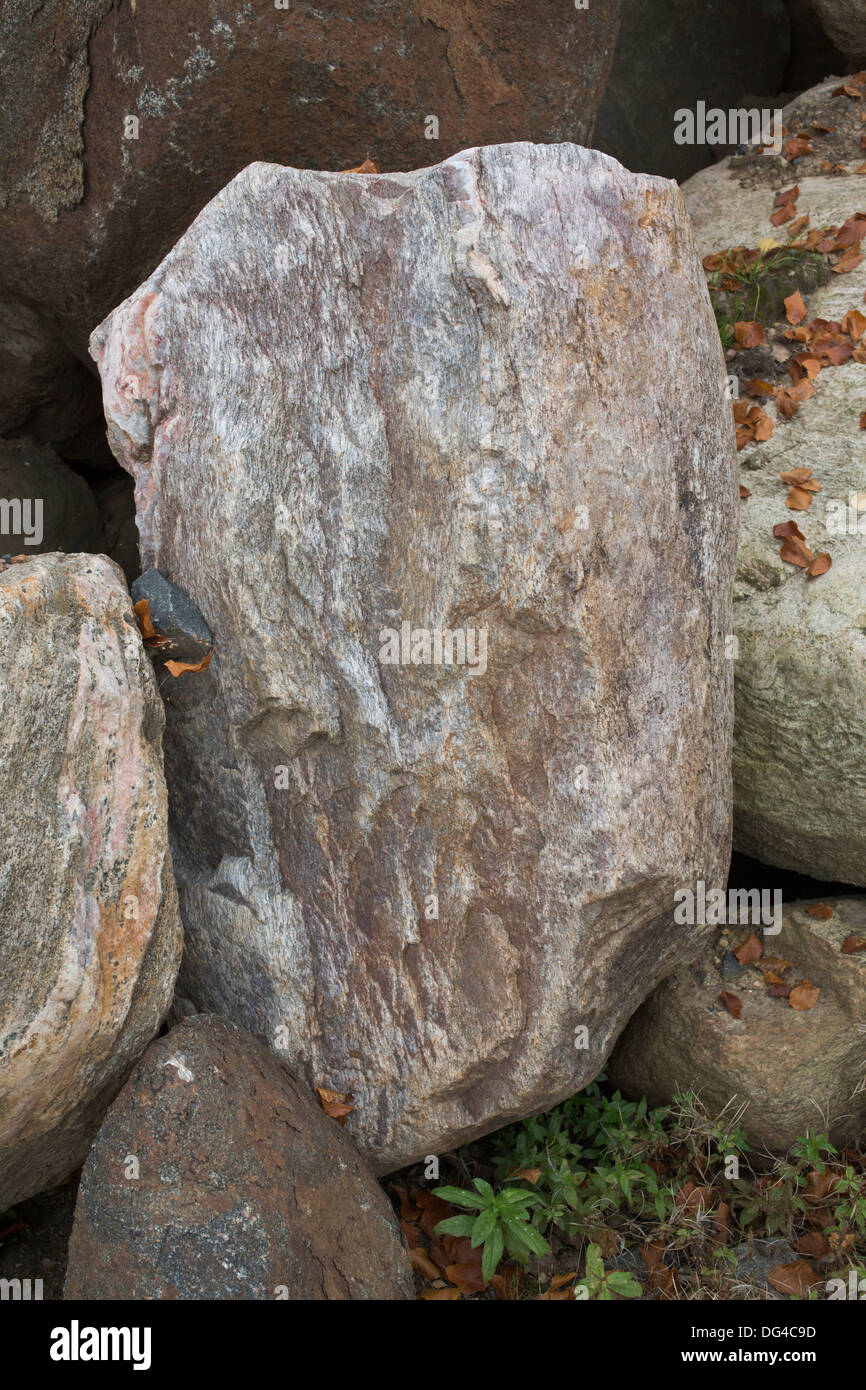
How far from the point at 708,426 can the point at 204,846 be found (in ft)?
6.98

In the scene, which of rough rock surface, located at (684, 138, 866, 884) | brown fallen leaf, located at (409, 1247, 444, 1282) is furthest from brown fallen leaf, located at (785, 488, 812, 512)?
brown fallen leaf, located at (409, 1247, 444, 1282)

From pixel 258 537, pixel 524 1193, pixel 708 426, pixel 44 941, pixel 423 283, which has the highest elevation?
pixel 423 283

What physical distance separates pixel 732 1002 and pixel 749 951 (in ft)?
0.73

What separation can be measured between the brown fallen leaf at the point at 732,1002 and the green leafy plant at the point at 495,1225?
0.96 m

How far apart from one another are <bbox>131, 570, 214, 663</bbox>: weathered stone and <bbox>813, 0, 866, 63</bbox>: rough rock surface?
510cm

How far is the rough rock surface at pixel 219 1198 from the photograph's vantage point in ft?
10.4

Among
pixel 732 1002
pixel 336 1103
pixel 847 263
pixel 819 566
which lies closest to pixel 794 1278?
pixel 732 1002

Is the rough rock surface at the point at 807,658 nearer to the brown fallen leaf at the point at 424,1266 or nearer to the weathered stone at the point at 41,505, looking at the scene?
the brown fallen leaf at the point at 424,1266

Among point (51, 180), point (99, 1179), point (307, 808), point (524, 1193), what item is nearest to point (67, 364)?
point (51, 180)

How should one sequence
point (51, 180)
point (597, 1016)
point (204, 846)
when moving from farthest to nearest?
point (51, 180) < point (204, 846) < point (597, 1016)

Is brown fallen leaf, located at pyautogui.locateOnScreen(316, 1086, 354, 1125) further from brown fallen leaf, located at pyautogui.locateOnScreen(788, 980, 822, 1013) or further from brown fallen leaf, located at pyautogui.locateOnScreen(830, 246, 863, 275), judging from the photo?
brown fallen leaf, located at pyautogui.locateOnScreen(830, 246, 863, 275)

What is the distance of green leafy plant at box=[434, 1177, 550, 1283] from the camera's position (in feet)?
11.9

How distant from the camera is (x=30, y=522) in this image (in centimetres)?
546

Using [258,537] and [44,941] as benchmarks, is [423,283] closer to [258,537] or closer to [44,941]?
[258,537]
